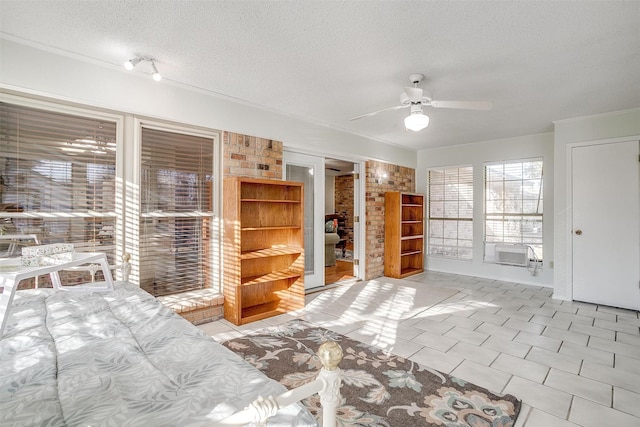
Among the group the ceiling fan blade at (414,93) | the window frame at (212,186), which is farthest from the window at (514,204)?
the window frame at (212,186)

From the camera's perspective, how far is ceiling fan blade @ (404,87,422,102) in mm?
2719

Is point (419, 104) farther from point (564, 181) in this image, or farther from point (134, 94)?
point (564, 181)

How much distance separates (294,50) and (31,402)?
2.50 m

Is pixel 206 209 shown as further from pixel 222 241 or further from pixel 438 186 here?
pixel 438 186

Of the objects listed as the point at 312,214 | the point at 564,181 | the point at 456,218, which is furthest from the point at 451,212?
the point at 312,214

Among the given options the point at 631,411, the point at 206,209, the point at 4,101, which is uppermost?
the point at 4,101

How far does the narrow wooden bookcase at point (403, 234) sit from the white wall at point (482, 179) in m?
0.38

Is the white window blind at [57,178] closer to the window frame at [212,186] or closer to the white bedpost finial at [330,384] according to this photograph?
the window frame at [212,186]

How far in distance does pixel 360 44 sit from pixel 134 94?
2.09 metres

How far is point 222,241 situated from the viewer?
3.52 metres

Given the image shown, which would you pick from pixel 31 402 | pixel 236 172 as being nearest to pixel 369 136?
pixel 236 172

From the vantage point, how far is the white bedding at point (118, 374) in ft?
2.87

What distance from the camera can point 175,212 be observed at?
10.7 ft

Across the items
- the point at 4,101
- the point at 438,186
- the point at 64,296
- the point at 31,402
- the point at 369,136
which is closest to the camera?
the point at 31,402
